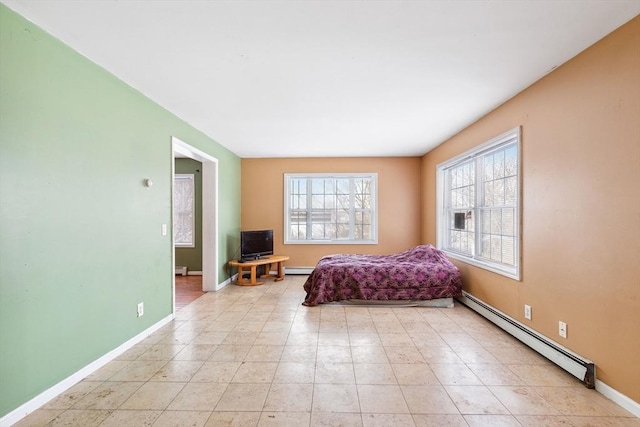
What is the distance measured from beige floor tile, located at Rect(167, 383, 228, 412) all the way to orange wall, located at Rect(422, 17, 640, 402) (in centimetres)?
273

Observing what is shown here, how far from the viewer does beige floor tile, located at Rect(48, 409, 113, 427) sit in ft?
5.70

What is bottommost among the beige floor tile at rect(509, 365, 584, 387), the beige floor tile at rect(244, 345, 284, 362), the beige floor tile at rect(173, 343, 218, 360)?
the beige floor tile at rect(173, 343, 218, 360)

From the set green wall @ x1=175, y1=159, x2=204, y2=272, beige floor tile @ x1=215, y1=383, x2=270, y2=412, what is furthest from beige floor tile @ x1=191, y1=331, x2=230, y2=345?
green wall @ x1=175, y1=159, x2=204, y2=272

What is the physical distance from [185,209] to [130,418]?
4880 millimetres

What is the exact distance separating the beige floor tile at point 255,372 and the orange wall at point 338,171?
366cm

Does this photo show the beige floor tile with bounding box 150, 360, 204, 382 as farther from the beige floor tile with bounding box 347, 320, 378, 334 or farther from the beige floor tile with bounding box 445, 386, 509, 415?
the beige floor tile with bounding box 445, 386, 509, 415

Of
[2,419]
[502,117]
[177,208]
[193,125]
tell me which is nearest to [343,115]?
[502,117]

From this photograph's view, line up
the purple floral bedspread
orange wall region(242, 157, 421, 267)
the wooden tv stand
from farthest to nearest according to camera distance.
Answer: orange wall region(242, 157, 421, 267) < the wooden tv stand < the purple floral bedspread

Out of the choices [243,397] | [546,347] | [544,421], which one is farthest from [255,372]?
[546,347]

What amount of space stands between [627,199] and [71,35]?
389cm

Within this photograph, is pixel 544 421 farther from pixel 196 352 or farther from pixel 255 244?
pixel 255 244

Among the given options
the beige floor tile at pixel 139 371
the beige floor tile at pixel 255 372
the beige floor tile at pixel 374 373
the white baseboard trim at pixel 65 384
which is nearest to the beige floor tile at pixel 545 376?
the beige floor tile at pixel 374 373

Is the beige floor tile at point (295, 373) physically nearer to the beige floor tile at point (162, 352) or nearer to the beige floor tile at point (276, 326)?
A: the beige floor tile at point (276, 326)

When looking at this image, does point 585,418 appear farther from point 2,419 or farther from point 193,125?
point 193,125
